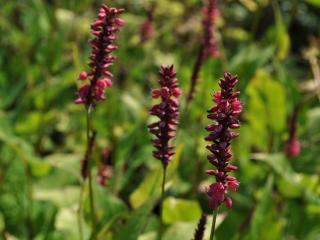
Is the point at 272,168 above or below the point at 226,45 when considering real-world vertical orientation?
below

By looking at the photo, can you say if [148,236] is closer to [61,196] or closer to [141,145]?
[61,196]

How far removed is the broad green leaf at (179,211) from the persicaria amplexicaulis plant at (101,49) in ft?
3.99

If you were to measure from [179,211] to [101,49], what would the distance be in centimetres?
144

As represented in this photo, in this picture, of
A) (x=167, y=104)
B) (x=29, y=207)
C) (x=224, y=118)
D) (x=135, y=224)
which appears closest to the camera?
(x=224, y=118)

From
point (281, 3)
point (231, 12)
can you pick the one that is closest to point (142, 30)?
point (231, 12)

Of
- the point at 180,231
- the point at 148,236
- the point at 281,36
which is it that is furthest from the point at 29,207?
the point at 281,36

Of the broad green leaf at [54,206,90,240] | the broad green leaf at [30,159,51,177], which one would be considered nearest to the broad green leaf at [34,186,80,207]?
the broad green leaf at [30,159,51,177]

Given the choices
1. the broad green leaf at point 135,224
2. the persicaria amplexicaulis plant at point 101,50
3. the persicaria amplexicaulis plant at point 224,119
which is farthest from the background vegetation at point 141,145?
the persicaria amplexicaulis plant at point 224,119

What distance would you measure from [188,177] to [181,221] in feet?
3.70

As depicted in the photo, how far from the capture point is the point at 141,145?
4.34m

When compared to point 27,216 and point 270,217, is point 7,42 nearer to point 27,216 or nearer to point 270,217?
point 27,216

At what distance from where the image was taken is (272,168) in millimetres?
3443

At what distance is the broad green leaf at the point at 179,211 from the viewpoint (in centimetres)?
303

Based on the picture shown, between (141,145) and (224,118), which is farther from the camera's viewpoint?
(141,145)
